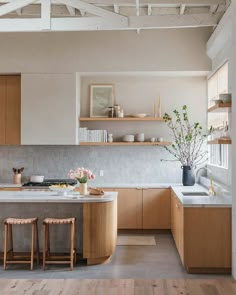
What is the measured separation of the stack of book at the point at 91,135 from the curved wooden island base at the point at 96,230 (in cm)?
249

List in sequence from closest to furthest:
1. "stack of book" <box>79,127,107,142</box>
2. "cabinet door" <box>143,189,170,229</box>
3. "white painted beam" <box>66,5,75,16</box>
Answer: "white painted beam" <box>66,5,75,16</box> < "cabinet door" <box>143,189,170,229</box> < "stack of book" <box>79,127,107,142</box>

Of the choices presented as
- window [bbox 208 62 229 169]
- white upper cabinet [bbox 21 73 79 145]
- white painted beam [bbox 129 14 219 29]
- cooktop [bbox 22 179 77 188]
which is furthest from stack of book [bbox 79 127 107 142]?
white painted beam [bbox 129 14 219 29]

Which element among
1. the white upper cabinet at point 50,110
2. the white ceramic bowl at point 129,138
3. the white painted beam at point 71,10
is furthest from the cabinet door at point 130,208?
the white painted beam at point 71,10

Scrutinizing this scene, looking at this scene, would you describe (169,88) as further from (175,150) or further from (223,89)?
(223,89)

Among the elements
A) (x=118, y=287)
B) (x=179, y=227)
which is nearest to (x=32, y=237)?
(x=118, y=287)

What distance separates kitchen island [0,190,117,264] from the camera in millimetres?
5504

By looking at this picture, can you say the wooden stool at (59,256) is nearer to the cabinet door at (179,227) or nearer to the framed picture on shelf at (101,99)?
the cabinet door at (179,227)

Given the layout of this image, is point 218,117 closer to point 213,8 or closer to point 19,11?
point 213,8

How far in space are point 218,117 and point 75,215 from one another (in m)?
2.91

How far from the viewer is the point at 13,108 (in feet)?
25.8

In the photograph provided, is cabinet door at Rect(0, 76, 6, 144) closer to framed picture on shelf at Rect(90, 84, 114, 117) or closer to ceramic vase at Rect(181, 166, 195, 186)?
framed picture on shelf at Rect(90, 84, 114, 117)

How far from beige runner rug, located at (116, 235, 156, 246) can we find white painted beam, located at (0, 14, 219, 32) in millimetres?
3148

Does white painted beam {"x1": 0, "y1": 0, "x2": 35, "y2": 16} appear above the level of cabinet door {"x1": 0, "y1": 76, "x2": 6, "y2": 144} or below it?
above

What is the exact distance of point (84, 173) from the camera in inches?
232
